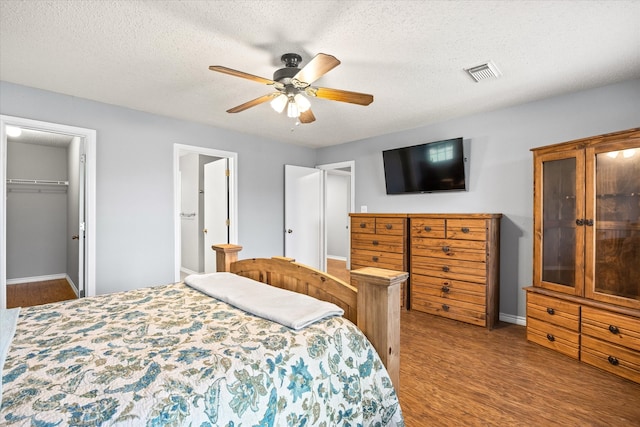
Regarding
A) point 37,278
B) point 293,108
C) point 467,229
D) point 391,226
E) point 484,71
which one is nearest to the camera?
point 293,108

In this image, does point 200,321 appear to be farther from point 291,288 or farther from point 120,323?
point 291,288

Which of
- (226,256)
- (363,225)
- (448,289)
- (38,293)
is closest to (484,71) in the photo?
(448,289)

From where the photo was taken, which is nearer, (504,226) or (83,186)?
(83,186)

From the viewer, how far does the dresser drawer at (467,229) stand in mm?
3150

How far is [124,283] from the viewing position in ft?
11.0

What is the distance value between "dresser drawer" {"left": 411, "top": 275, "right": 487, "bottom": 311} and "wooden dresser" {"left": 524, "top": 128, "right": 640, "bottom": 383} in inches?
18.9

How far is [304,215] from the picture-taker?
17.0ft

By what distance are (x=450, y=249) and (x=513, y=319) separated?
99 cm

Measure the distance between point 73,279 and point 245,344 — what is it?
4.72 m

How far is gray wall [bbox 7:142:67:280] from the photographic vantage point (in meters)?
4.84

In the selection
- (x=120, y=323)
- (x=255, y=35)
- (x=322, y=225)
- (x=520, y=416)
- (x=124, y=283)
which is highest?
(x=255, y=35)

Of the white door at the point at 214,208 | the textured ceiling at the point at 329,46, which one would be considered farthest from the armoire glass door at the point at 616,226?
the white door at the point at 214,208

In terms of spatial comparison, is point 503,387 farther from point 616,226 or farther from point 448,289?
point 616,226

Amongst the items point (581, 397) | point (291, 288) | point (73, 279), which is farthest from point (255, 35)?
point (73, 279)
